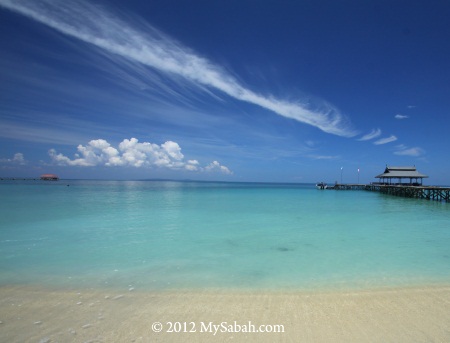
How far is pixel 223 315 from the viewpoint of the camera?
14.2 ft

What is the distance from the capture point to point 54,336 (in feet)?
11.8

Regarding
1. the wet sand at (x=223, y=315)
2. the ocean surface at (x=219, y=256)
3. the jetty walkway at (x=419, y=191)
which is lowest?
the ocean surface at (x=219, y=256)

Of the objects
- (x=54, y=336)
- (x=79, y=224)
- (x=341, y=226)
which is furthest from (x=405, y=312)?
(x=79, y=224)

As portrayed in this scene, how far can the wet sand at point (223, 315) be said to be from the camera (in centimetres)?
368

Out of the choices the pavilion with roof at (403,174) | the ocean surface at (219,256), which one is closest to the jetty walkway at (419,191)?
the pavilion with roof at (403,174)

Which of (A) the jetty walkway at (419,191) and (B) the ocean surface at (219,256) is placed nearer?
(B) the ocean surface at (219,256)

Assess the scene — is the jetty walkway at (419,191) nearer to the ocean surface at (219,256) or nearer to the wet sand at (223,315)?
the ocean surface at (219,256)

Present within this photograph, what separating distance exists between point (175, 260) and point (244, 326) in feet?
13.9

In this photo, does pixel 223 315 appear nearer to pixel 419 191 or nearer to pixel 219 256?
pixel 219 256

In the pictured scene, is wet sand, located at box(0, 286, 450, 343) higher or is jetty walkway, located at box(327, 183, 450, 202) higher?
jetty walkway, located at box(327, 183, 450, 202)

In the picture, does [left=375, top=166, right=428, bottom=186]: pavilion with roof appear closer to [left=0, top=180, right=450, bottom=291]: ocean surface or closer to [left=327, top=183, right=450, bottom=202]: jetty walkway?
[left=327, top=183, right=450, bottom=202]: jetty walkway

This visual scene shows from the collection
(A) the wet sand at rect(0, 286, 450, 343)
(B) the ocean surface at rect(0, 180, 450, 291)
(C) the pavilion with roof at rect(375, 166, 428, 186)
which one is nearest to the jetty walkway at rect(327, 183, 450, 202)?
(C) the pavilion with roof at rect(375, 166, 428, 186)

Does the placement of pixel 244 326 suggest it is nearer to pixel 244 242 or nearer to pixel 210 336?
pixel 210 336

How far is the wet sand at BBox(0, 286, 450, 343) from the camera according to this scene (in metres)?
3.68
